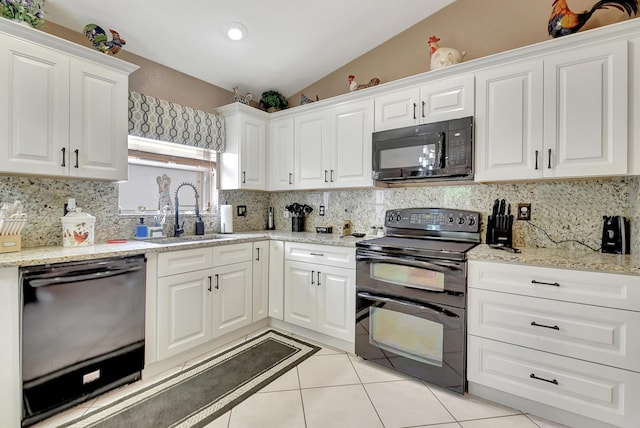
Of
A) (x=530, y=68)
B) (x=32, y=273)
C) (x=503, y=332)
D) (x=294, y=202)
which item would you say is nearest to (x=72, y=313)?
(x=32, y=273)

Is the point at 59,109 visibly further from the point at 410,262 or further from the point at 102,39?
the point at 410,262

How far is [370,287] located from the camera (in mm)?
2250

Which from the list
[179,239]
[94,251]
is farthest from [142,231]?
[94,251]

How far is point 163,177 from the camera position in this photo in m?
2.87

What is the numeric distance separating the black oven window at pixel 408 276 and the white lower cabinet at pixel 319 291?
26 cm

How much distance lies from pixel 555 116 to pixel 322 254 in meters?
1.92

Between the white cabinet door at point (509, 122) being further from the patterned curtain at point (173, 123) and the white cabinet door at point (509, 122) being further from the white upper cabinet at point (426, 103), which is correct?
the patterned curtain at point (173, 123)

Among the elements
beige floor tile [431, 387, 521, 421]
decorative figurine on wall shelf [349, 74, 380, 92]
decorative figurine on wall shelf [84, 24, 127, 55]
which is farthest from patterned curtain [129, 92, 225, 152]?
beige floor tile [431, 387, 521, 421]

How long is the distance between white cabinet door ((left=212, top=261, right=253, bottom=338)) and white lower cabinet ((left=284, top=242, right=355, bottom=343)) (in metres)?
0.36

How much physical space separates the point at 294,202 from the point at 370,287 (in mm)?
1653

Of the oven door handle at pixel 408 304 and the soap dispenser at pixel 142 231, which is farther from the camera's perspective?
the soap dispenser at pixel 142 231

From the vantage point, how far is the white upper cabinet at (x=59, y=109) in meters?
1.74

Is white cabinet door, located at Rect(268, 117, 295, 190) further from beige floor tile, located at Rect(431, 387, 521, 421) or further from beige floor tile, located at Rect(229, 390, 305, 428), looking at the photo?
beige floor tile, located at Rect(431, 387, 521, 421)

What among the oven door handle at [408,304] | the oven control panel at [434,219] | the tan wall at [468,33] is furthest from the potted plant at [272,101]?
the oven door handle at [408,304]
